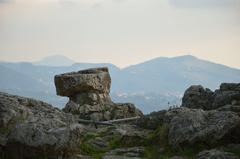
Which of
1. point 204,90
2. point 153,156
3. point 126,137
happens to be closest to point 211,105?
point 204,90

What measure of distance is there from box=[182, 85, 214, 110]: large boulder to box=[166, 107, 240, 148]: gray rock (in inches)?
556

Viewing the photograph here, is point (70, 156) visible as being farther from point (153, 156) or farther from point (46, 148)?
point (153, 156)

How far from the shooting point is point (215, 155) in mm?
17328

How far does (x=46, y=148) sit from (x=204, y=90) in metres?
22.5

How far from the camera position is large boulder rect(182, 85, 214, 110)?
36059 mm

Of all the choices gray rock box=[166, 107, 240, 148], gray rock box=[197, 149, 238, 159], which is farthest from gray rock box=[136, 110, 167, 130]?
gray rock box=[197, 149, 238, 159]

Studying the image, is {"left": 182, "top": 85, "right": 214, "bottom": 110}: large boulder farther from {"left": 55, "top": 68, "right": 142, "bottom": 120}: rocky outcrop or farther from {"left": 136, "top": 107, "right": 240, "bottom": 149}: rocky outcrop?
{"left": 136, "top": 107, "right": 240, "bottom": 149}: rocky outcrop

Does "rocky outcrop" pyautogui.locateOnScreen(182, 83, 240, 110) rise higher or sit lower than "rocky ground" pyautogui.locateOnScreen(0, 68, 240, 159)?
higher

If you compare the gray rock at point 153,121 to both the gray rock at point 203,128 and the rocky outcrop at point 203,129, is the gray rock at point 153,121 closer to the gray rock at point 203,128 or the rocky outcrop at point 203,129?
the rocky outcrop at point 203,129

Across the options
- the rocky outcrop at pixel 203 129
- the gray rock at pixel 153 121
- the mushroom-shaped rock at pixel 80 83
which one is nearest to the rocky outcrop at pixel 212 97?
the gray rock at pixel 153 121

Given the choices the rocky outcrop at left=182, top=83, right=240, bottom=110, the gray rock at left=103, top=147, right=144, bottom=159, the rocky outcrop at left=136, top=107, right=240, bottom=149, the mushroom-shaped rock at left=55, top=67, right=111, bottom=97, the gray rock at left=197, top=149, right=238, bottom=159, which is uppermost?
the mushroom-shaped rock at left=55, top=67, right=111, bottom=97

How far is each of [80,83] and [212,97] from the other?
14.9m

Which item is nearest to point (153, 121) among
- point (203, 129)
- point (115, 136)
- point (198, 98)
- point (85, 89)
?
point (115, 136)

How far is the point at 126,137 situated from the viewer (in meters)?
22.6
